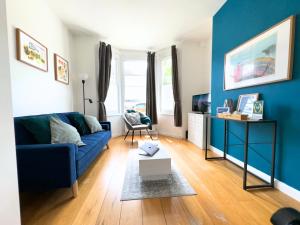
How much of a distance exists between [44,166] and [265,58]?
8.94 feet

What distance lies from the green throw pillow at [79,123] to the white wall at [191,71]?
2.57 m

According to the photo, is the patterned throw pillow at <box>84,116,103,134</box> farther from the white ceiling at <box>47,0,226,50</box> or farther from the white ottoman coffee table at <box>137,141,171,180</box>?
the white ceiling at <box>47,0,226,50</box>

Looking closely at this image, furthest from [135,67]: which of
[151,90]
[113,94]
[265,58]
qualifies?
[265,58]

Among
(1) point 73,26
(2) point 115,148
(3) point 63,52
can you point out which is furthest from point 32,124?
(1) point 73,26

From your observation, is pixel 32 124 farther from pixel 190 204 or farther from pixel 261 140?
pixel 261 140

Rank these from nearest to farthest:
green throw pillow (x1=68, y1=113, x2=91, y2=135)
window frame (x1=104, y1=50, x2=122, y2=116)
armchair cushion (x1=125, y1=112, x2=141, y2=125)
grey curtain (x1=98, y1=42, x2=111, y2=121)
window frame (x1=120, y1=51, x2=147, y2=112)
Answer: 1. green throw pillow (x1=68, y1=113, x2=91, y2=135)
2. grey curtain (x1=98, y1=42, x2=111, y2=121)
3. armchair cushion (x1=125, y1=112, x2=141, y2=125)
4. window frame (x1=104, y1=50, x2=122, y2=116)
5. window frame (x1=120, y1=51, x2=147, y2=112)

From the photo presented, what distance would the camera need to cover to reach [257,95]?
6.88 ft

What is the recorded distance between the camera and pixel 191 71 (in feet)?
14.6

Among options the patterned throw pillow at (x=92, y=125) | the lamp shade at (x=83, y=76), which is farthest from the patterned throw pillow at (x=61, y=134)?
the lamp shade at (x=83, y=76)

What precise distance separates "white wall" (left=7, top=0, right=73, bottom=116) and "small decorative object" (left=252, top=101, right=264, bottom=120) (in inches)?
117

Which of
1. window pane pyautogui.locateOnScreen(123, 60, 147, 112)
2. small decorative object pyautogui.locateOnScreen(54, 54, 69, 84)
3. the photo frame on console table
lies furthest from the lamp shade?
the photo frame on console table

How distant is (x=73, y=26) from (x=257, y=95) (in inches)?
151

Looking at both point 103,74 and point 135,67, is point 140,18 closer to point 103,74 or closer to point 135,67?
point 103,74

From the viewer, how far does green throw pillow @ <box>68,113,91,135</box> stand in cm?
293
